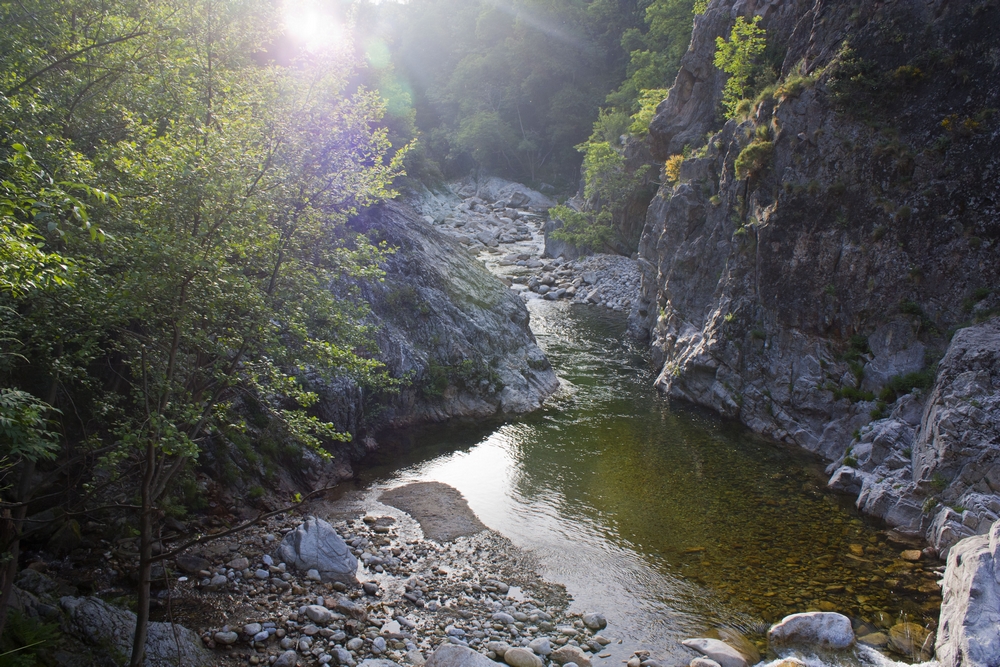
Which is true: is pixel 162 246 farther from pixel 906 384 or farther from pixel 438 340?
pixel 906 384

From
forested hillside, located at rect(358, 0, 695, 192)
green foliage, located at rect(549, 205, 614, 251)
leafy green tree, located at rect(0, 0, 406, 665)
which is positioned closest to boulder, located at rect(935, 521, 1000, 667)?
leafy green tree, located at rect(0, 0, 406, 665)

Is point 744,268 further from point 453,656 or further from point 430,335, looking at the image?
point 453,656

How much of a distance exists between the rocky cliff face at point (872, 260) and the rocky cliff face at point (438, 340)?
6855 mm

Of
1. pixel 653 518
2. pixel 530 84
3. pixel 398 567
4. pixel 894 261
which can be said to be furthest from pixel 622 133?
pixel 398 567

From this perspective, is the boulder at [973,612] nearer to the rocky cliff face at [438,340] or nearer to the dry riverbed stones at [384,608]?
the dry riverbed stones at [384,608]

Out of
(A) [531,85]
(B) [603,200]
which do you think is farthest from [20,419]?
(A) [531,85]

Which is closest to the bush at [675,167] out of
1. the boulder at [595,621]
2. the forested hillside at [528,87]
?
the boulder at [595,621]

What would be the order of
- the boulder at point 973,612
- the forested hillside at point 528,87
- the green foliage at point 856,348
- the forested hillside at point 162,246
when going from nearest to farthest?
1. the forested hillside at point 162,246
2. the boulder at point 973,612
3. the green foliage at point 856,348
4. the forested hillside at point 528,87

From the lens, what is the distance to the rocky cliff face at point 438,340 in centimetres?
2045

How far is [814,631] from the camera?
10781 millimetres

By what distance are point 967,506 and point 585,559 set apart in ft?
28.4

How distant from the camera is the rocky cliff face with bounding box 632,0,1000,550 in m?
15.6

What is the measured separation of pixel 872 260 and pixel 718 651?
46.8ft

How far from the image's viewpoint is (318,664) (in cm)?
955
